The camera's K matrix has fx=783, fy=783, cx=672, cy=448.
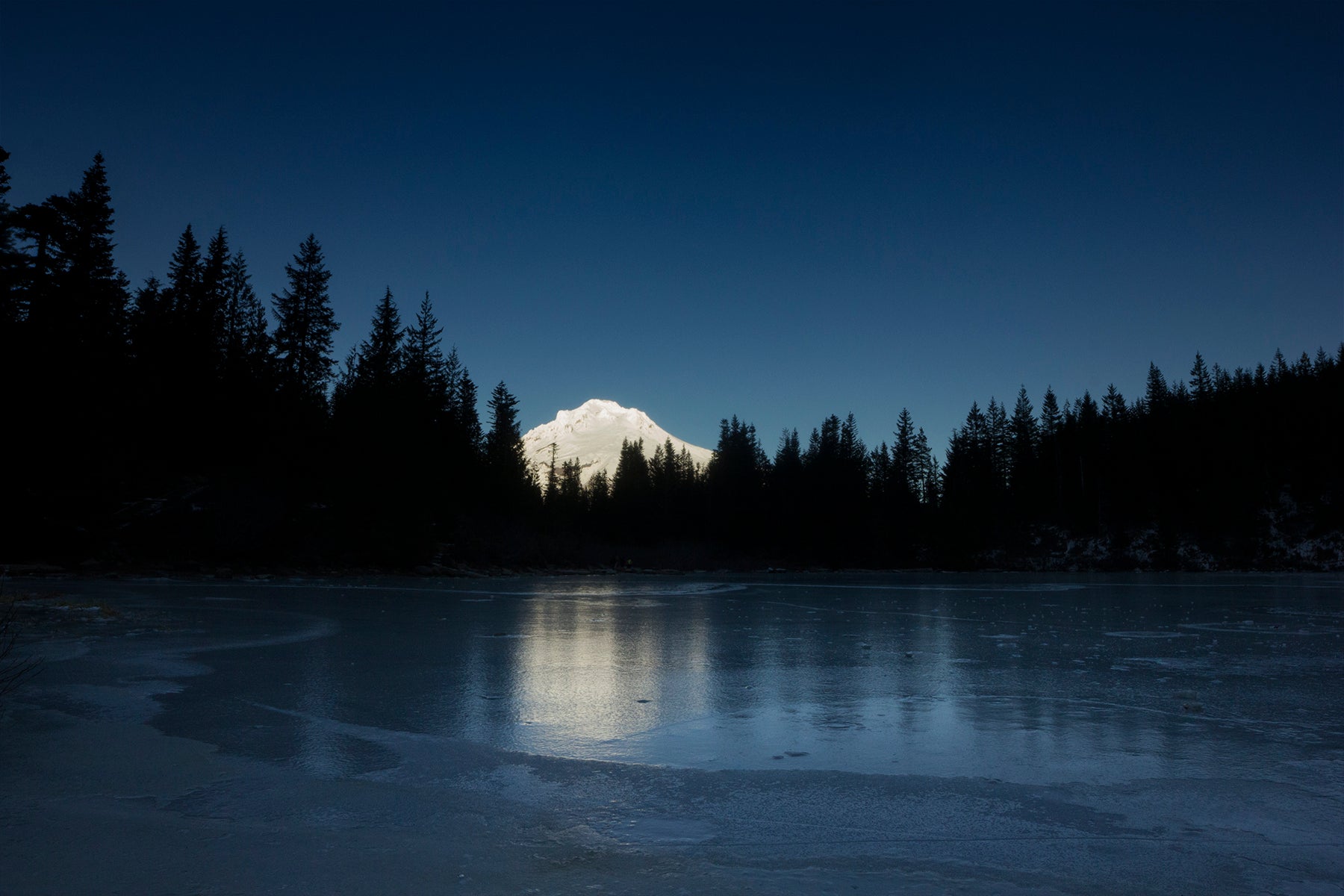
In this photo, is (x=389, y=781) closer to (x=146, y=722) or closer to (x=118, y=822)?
(x=118, y=822)

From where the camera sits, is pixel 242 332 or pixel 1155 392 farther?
pixel 1155 392

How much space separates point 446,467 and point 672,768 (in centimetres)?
5095

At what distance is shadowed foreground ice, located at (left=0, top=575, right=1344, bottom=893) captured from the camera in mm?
3451

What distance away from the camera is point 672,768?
5.12m

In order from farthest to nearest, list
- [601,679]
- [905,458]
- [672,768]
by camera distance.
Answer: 1. [905,458]
2. [601,679]
3. [672,768]

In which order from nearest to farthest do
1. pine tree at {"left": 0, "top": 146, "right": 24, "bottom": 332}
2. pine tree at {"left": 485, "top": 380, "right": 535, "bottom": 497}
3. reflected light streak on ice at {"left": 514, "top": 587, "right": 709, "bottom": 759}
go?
reflected light streak on ice at {"left": 514, "top": 587, "right": 709, "bottom": 759} < pine tree at {"left": 0, "top": 146, "right": 24, "bottom": 332} < pine tree at {"left": 485, "top": 380, "right": 535, "bottom": 497}

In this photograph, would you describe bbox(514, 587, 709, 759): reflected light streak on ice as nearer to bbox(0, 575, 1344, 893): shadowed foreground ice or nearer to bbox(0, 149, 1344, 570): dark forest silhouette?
bbox(0, 575, 1344, 893): shadowed foreground ice

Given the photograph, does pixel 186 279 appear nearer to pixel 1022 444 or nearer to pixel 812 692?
pixel 812 692

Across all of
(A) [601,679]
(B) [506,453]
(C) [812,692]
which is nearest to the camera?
(C) [812,692]

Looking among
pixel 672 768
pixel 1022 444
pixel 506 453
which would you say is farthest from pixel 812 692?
pixel 1022 444

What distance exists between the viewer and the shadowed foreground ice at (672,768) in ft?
11.3

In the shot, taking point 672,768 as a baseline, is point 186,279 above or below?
above

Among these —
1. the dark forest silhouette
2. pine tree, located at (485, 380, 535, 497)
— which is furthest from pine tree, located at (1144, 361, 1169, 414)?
pine tree, located at (485, 380, 535, 497)

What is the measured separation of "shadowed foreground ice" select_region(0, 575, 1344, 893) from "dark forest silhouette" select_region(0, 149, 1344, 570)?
82.0 ft
